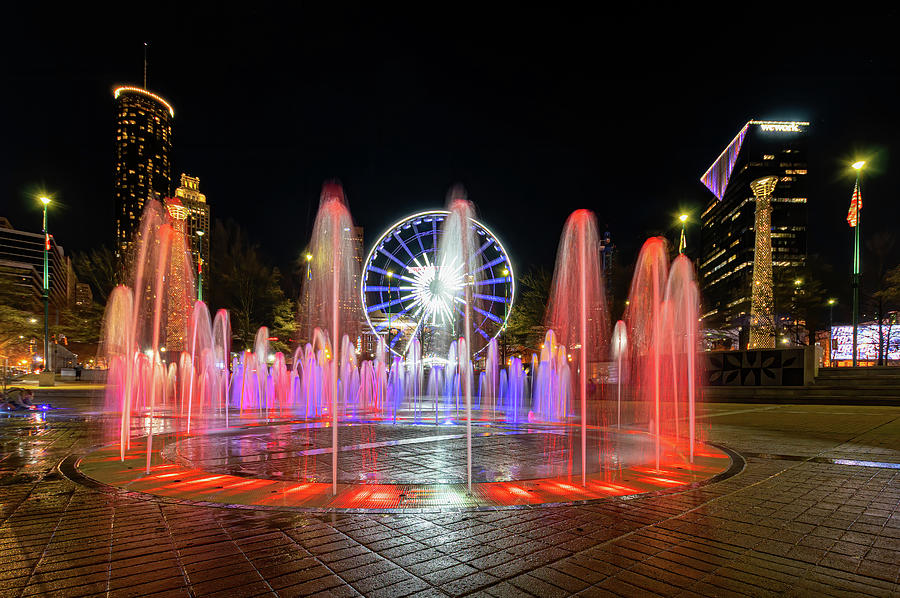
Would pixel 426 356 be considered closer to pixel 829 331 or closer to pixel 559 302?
pixel 559 302

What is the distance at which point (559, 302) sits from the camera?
39844 millimetres

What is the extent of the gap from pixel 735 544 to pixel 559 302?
36565mm

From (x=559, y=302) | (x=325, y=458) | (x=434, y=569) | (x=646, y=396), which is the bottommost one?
(x=646, y=396)

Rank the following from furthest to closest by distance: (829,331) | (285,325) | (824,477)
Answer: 1. (829,331)
2. (285,325)
3. (824,477)

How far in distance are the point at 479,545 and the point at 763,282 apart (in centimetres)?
3580

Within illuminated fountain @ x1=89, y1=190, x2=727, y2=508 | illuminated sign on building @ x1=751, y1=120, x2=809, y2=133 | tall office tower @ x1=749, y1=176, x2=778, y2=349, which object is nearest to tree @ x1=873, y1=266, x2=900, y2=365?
tall office tower @ x1=749, y1=176, x2=778, y2=349

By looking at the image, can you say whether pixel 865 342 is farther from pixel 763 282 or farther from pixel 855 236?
pixel 855 236

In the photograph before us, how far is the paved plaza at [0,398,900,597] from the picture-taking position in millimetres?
3209

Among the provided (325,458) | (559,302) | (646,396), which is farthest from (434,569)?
(559,302)

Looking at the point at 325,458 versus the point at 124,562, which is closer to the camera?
the point at 124,562

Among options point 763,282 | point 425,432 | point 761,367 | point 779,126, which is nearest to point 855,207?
point 763,282

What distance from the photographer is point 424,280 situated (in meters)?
33.4

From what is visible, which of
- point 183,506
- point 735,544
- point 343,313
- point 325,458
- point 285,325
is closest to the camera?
point 735,544

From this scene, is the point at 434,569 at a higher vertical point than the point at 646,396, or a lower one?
higher
